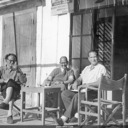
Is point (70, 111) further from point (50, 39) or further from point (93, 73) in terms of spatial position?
point (50, 39)

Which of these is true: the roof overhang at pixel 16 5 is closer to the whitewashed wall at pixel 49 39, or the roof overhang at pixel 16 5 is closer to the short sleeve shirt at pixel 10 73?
the whitewashed wall at pixel 49 39

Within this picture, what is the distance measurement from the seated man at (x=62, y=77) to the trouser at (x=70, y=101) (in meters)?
0.36

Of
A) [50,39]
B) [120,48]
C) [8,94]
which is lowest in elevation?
[8,94]

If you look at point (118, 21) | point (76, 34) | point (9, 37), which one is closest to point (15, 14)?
point (9, 37)

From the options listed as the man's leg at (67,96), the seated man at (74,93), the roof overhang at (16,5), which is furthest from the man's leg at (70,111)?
the roof overhang at (16,5)

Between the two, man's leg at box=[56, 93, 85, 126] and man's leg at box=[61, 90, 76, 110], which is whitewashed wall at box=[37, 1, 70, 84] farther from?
man's leg at box=[56, 93, 85, 126]

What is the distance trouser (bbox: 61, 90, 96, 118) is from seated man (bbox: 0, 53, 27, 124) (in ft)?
3.17

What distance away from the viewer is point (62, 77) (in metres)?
5.77

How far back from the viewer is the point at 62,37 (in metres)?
6.76

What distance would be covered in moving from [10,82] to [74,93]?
1.22 meters

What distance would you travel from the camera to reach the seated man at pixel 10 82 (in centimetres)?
541

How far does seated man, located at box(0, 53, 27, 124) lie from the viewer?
5410 millimetres

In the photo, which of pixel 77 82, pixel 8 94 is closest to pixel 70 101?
pixel 77 82

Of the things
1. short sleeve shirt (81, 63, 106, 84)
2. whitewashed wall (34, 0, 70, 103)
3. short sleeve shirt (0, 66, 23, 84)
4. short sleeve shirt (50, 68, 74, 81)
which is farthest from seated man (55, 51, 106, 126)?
whitewashed wall (34, 0, 70, 103)
